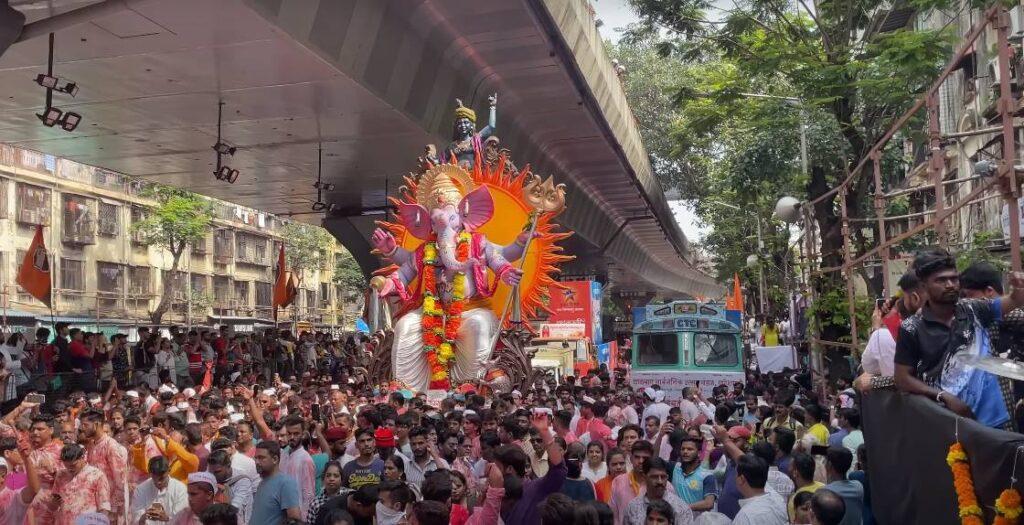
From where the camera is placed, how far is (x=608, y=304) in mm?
65938

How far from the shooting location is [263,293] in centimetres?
6112

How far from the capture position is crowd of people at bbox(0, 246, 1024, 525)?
547cm

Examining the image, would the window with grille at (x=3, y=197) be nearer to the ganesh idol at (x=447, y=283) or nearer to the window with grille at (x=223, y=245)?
the window with grille at (x=223, y=245)

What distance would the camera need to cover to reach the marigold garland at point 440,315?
1741 centimetres

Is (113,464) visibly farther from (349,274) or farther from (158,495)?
(349,274)

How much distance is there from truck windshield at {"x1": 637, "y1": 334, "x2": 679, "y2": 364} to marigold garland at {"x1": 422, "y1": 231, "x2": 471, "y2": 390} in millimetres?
5111

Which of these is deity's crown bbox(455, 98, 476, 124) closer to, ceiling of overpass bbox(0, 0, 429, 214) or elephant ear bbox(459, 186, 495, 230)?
ceiling of overpass bbox(0, 0, 429, 214)

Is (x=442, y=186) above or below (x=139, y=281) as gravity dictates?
below

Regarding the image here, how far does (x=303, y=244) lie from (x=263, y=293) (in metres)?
6.12

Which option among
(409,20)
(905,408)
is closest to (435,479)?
(905,408)

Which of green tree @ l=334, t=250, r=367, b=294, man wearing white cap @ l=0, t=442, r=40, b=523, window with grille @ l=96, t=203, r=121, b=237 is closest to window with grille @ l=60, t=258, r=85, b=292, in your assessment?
window with grille @ l=96, t=203, r=121, b=237

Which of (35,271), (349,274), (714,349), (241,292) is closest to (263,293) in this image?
(241,292)

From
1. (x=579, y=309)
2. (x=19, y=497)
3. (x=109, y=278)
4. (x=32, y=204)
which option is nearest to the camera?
(x=19, y=497)

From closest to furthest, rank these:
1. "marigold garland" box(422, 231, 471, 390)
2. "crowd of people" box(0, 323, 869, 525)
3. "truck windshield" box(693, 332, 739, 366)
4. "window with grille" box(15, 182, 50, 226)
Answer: "crowd of people" box(0, 323, 869, 525) → "marigold garland" box(422, 231, 471, 390) → "truck windshield" box(693, 332, 739, 366) → "window with grille" box(15, 182, 50, 226)
